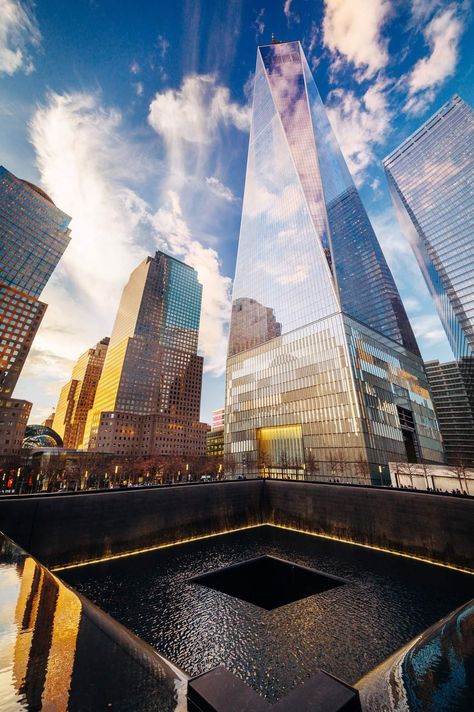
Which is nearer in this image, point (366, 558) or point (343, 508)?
point (366, 558)

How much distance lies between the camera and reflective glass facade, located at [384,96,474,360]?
10919cm

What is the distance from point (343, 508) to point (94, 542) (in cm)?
2046

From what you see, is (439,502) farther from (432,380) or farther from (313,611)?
(432,380)

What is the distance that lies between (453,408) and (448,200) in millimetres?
95962

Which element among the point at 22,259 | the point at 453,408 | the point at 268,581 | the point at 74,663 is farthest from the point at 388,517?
the point at 453,408

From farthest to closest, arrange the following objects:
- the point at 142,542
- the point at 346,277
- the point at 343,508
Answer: the point at 346,277
the point at 343,508
the point at 142,542

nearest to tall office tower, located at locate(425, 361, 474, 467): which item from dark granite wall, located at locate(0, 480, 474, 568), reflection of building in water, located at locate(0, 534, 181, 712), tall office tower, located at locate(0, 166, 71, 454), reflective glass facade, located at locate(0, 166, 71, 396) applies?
dark granite wall, located at locate(0, 480, 474, 568)

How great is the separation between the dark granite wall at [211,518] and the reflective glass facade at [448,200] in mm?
111147

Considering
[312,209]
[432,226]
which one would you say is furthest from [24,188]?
[432,226]

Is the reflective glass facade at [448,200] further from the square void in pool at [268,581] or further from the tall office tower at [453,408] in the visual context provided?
the square void in pool at [268,581]

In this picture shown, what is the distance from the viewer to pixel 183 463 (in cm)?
8038

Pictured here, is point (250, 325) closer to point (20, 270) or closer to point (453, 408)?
point (20, 270)

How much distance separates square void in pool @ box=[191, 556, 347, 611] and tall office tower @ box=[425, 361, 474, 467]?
142 m

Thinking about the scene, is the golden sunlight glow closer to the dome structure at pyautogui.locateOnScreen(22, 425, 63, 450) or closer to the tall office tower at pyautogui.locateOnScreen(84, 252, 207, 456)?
the tall office tower at pyautogui.locateOnScreen(84, 252, 207, 456)
